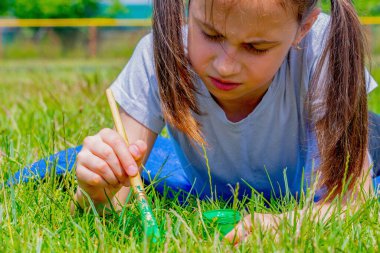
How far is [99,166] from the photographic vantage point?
1.28 m

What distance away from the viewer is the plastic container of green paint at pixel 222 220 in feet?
4.00

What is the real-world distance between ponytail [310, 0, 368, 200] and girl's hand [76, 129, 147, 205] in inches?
17.3

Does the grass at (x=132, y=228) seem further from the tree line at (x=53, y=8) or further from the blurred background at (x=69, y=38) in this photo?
the tree line at (x=53, y=8)

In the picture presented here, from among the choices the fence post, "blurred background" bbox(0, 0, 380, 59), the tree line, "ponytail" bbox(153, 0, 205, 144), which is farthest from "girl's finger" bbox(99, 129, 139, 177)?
the tree line

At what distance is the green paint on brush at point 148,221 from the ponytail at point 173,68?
0.32 meters

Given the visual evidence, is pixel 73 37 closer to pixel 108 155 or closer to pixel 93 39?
pixel 93 39

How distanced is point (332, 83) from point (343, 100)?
0.15 ft

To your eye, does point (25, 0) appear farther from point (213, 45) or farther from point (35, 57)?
point (213, 45)

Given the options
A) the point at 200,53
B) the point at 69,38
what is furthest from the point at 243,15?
the point at 69,38

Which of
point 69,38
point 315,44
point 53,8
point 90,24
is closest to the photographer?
point 315,44

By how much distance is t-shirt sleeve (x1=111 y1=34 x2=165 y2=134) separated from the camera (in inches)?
65.2

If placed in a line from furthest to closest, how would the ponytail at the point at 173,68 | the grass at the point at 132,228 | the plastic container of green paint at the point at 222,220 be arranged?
the ponytail at the point at 173,68 → the plastic container of green paint at the point at 222,220 → the grass at the point at 132,228

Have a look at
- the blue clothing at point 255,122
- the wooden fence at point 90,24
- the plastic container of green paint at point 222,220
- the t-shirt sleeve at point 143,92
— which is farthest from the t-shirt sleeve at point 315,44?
the wooden fence at point 90,24

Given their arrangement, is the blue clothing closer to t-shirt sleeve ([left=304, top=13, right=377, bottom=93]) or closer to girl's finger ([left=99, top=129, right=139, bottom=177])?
t-shirt sleeve ([left=304, top=13, right=377, bottom=93])
